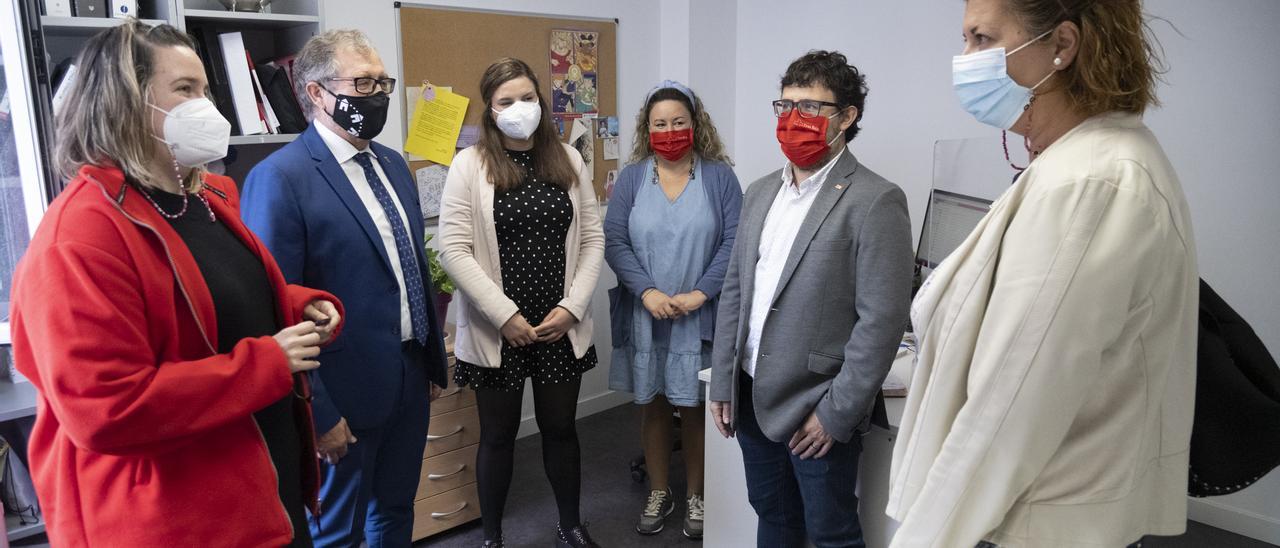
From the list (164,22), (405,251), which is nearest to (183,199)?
(405,251)

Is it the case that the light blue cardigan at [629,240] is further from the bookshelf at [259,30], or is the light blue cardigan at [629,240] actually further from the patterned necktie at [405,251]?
the bookshelf at [259,30]

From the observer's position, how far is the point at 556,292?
2244mm

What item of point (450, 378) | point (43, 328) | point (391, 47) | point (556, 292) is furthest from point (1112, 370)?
point (391, 47)

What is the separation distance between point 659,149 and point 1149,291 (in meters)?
1.76

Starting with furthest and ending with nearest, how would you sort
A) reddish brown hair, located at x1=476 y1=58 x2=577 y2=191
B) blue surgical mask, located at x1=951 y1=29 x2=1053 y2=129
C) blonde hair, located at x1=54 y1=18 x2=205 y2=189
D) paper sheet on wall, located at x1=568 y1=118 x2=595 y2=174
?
paper sheet on wall, located at x1=568 y1=118 x2=595 y2=174 → reddish brown hair, located at x1=476 y1=58 x2=577 y2=191 → blonde hair, located at x1=54 y1=18 x2=205 y2=189 → blue surgical mask, located at x1=951 y1=29 x2=1053 y2=129

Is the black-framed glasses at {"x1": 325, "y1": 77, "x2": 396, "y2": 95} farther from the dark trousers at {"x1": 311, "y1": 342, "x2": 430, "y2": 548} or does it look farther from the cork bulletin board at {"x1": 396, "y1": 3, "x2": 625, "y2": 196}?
the cork bulletin board at {"x1": 396, "y1": 3, "x2": 625, "y2": 196}

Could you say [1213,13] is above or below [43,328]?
above

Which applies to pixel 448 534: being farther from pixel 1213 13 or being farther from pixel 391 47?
pixel 1213 13

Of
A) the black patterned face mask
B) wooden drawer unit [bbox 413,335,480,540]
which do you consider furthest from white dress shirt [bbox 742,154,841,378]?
wooden drawer unit [bbox 413,335,480,540]

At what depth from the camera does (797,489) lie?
71.6 inches

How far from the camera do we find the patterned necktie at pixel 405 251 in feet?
5.98

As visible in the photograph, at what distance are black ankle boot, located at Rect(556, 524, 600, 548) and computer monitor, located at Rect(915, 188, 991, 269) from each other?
4.42ft

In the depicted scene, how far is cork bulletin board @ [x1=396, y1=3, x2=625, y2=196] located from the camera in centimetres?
287

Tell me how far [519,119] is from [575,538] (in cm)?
127
